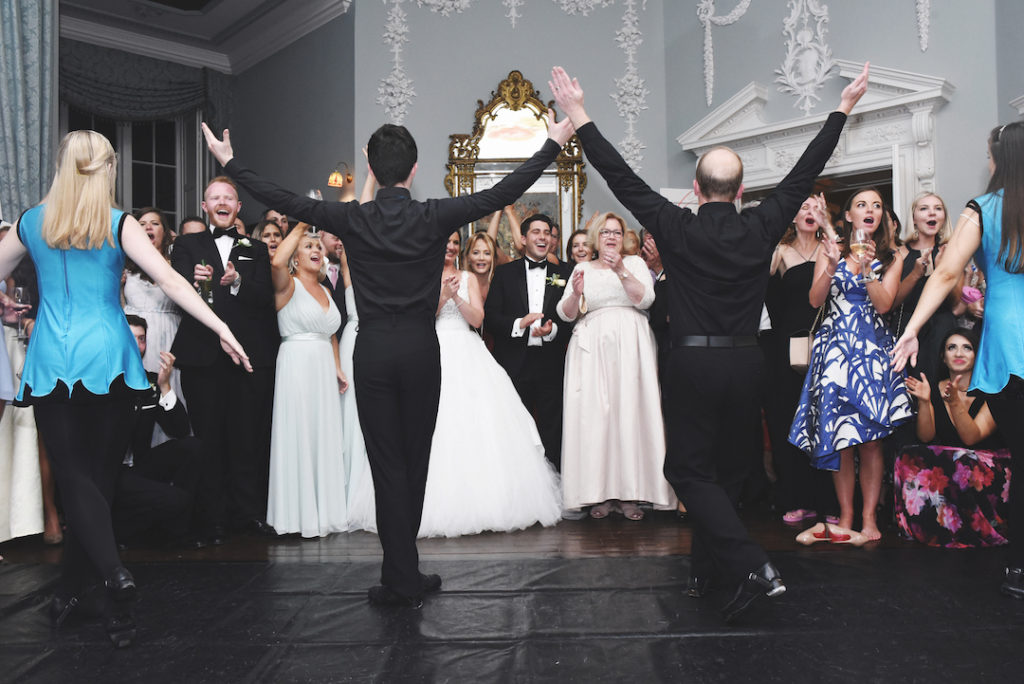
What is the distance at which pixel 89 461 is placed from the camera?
2693 mm

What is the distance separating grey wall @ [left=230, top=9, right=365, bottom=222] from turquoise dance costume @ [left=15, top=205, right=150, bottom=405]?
19.2 feet

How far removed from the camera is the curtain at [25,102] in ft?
16.1

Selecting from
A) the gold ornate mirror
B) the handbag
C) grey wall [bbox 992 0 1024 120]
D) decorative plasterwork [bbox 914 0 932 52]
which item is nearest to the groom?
the handbag

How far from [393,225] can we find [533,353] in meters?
2.33

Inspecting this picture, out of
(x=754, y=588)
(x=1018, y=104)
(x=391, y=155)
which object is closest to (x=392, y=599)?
(x=754, y=588)

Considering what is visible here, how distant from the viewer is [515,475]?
4410 millimetres

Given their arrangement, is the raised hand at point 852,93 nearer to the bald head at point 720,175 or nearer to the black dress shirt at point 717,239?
the black dress shirt at point 717,239

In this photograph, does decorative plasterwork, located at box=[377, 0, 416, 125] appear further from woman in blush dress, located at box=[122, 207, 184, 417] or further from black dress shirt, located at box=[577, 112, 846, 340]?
black dress shirt, located at box=[577, 112, 846, 340]

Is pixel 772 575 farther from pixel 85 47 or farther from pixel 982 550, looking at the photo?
pixel 85 47

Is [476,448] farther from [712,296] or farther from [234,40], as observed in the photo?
[234,40]

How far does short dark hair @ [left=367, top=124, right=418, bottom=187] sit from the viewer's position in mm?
2943

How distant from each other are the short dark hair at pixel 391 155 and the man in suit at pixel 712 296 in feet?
1.89

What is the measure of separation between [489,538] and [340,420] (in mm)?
1071

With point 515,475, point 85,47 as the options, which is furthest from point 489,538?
point 85,47
